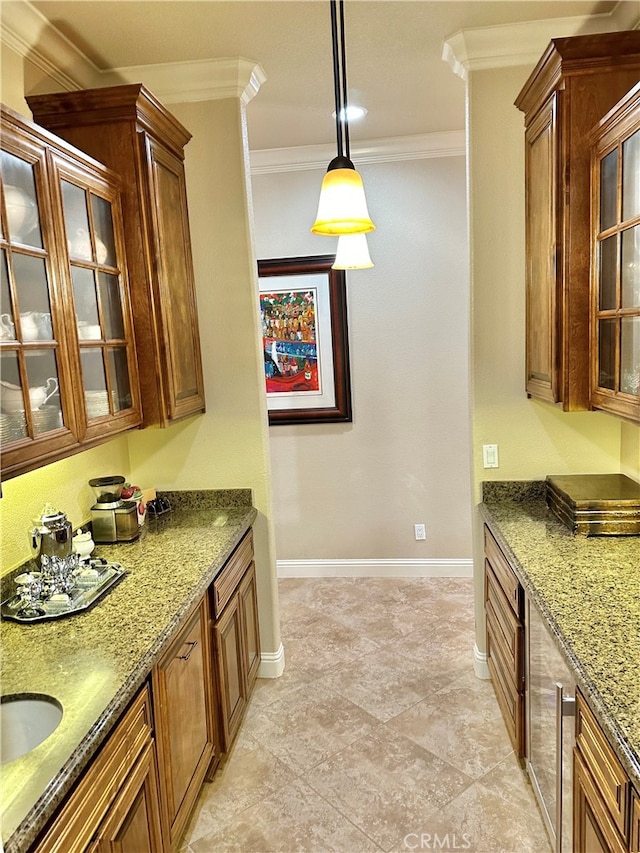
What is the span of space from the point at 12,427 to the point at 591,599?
1.62 m

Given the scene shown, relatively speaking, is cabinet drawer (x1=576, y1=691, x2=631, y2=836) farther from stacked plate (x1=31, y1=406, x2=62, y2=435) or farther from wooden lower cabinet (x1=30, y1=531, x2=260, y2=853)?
stacked plate (x1=31, y1=406, x2=62, y2=435)

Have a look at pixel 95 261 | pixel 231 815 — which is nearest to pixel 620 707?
pixel 231 815

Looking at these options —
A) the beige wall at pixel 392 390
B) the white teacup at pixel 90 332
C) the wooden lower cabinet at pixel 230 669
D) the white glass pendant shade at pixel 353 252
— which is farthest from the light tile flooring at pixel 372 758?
the white glass pendant shade at pixel 353 252

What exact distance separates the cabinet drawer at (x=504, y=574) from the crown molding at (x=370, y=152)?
2.33 metres

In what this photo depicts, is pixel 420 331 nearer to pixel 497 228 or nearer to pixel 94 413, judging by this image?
pixel 497 228

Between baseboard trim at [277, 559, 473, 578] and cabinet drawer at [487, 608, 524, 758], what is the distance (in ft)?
4.13

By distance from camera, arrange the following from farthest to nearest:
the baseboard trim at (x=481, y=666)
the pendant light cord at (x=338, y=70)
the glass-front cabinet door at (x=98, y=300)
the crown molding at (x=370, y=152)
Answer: the crown molding at (x=370, y=152)
the baseboard trim at (x=481, y=666)
the glass-front cabinet door at (x=98, y=300)
the pendant light cord at (x=338, y=70)

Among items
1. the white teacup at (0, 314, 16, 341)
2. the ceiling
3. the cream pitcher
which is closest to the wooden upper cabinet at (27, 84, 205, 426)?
the ceiling

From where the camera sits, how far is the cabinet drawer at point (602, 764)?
1.13 metres

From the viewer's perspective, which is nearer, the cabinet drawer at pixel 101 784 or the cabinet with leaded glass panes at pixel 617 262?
the cabinet drawer at pixel 101 784

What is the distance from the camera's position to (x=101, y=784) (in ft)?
4.09

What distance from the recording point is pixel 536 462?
260 centimetres

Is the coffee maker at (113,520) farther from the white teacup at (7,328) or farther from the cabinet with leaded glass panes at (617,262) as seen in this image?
the cabinet with leaded glass panes at (617,262)

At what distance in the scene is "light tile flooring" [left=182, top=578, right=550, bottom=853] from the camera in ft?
6.37
